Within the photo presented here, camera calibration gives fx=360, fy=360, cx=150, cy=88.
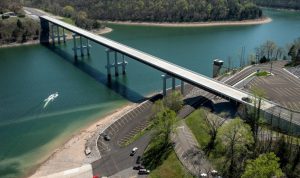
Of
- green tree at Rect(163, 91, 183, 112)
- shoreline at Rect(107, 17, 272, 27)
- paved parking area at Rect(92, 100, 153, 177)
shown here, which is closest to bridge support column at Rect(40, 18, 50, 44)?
shoreline at Rect(107, 17, 272, 27)

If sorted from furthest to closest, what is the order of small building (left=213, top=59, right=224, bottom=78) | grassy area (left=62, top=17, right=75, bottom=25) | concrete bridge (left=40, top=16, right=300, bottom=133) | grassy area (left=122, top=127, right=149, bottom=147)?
1. grassy area (left=62, top=17, right=75, bottom=25)
2. small building (left=213, top=59, right=224, bottom=78)
3. concrete bridge (left=40, top=16, right=300, bottom=133)
4. grassy area (left=122, top=127, right=149, bottom=147)

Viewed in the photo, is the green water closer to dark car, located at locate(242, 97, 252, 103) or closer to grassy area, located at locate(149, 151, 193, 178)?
grassy area, located at locate(149, 151, 193, 178)

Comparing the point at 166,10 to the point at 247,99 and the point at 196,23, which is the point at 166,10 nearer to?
the point at 196,23

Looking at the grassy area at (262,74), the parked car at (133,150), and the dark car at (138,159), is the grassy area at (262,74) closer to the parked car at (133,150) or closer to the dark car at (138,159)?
the parked car at (133,150)

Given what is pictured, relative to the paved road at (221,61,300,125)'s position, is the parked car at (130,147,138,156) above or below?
below

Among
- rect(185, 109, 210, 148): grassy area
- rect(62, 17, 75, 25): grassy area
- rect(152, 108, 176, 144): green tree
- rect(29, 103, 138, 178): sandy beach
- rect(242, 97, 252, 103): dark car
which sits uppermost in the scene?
rect(62, 17, 75, 25): grassy area

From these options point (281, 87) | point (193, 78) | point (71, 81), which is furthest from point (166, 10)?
point (193, 78)

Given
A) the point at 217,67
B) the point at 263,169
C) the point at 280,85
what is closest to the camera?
the point at 263,169
